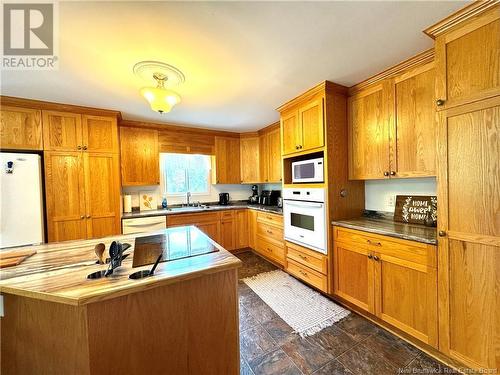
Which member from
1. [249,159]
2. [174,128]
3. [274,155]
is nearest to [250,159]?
[249,159]

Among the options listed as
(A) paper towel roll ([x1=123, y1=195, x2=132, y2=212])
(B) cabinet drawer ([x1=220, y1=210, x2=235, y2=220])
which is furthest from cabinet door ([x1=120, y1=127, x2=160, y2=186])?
(B) cabinet drawer ([x1=220, y1=210, x2=235, y2=220])

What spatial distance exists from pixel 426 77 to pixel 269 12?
4.68 ft

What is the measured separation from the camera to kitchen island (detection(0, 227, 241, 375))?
875 mm

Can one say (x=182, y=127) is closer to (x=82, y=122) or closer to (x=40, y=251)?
(x=82, y=122)

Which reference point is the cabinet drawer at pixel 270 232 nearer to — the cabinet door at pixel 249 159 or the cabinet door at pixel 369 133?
the cabinet door at pixel 249 159

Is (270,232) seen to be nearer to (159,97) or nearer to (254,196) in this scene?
(254,196)

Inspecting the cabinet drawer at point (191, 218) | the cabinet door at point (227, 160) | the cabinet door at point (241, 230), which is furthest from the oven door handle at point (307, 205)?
the cabinet door at point (227, 160)

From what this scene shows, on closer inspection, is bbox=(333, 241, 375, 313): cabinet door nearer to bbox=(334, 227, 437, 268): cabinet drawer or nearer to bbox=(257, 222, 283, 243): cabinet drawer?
bbox=(334, 227, 437, 268): cabinet drawer

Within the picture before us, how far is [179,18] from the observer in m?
1.21

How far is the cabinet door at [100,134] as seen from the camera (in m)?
2.66

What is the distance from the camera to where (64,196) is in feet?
8.25

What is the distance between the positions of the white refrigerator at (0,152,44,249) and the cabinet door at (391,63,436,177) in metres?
3.77

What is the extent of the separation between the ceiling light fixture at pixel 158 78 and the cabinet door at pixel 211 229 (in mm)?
2149

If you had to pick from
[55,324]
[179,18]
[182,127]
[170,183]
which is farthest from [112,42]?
[170,183]
